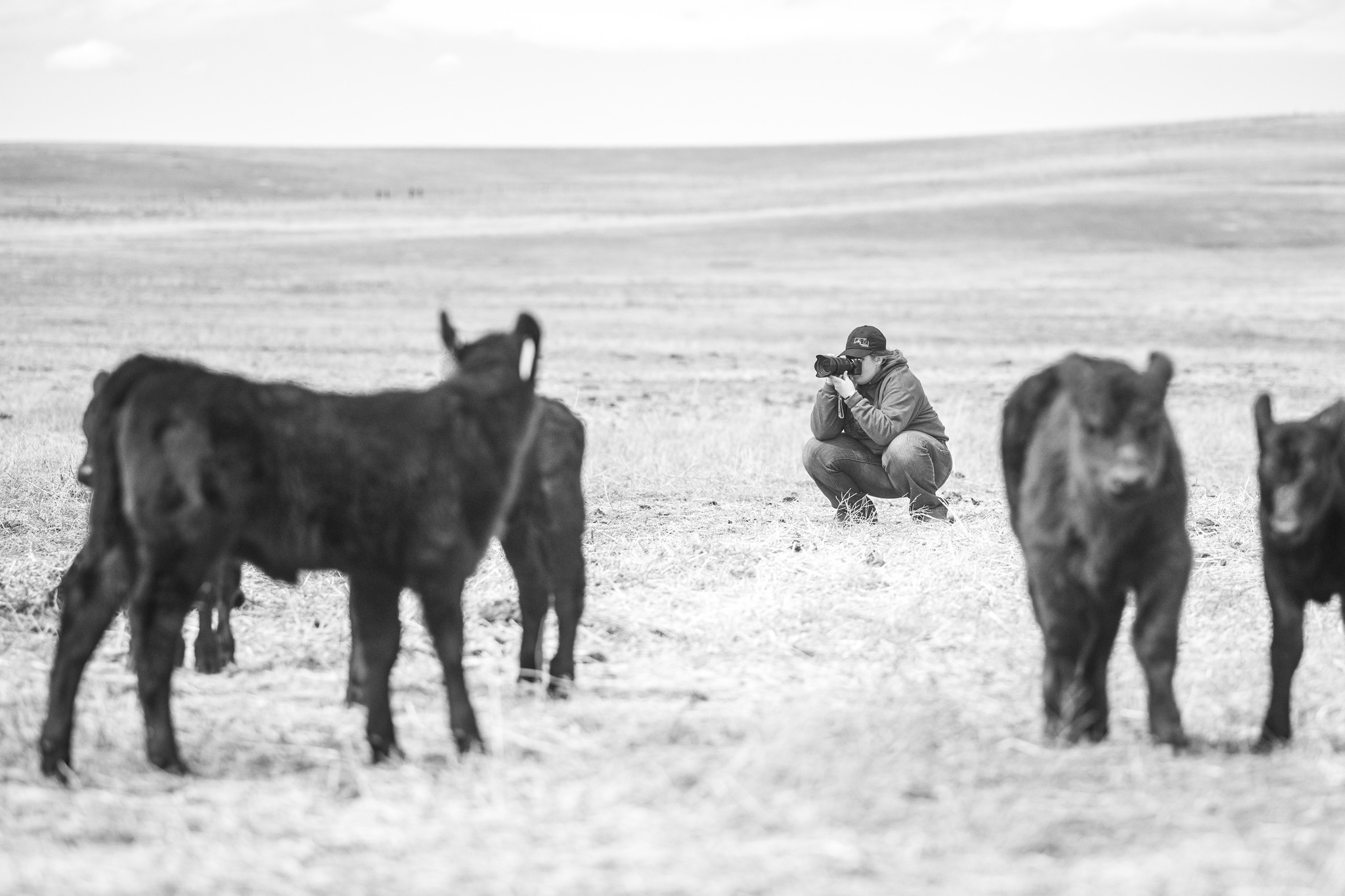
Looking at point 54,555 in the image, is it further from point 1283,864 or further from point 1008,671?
point 1283,864

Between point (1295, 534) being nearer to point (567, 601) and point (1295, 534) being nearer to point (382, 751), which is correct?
point (567, 601)

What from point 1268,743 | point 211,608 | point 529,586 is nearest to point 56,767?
point 211,608

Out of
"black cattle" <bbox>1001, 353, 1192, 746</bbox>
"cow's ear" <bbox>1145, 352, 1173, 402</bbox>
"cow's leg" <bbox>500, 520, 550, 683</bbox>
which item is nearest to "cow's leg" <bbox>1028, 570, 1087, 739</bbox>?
"black cattle" <bbox>1001, 353, 1192, 746</bbox>

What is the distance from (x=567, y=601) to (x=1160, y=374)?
2.94m

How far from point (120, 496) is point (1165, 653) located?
3941mm

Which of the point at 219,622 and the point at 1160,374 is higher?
the point at 1160,374

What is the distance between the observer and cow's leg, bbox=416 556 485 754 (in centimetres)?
579

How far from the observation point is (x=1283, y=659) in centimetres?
598

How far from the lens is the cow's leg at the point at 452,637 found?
228 inches

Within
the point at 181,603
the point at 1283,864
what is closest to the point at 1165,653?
the point at 1283,864

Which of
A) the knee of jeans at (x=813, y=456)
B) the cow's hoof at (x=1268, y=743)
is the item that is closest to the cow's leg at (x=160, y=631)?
the cow's hoof at (x=1268, y=743)

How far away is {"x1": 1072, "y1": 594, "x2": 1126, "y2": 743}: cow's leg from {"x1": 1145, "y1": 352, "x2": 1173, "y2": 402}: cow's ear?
82cm

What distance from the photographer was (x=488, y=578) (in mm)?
9344

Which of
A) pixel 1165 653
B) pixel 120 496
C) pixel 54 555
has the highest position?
pixel 120 496
